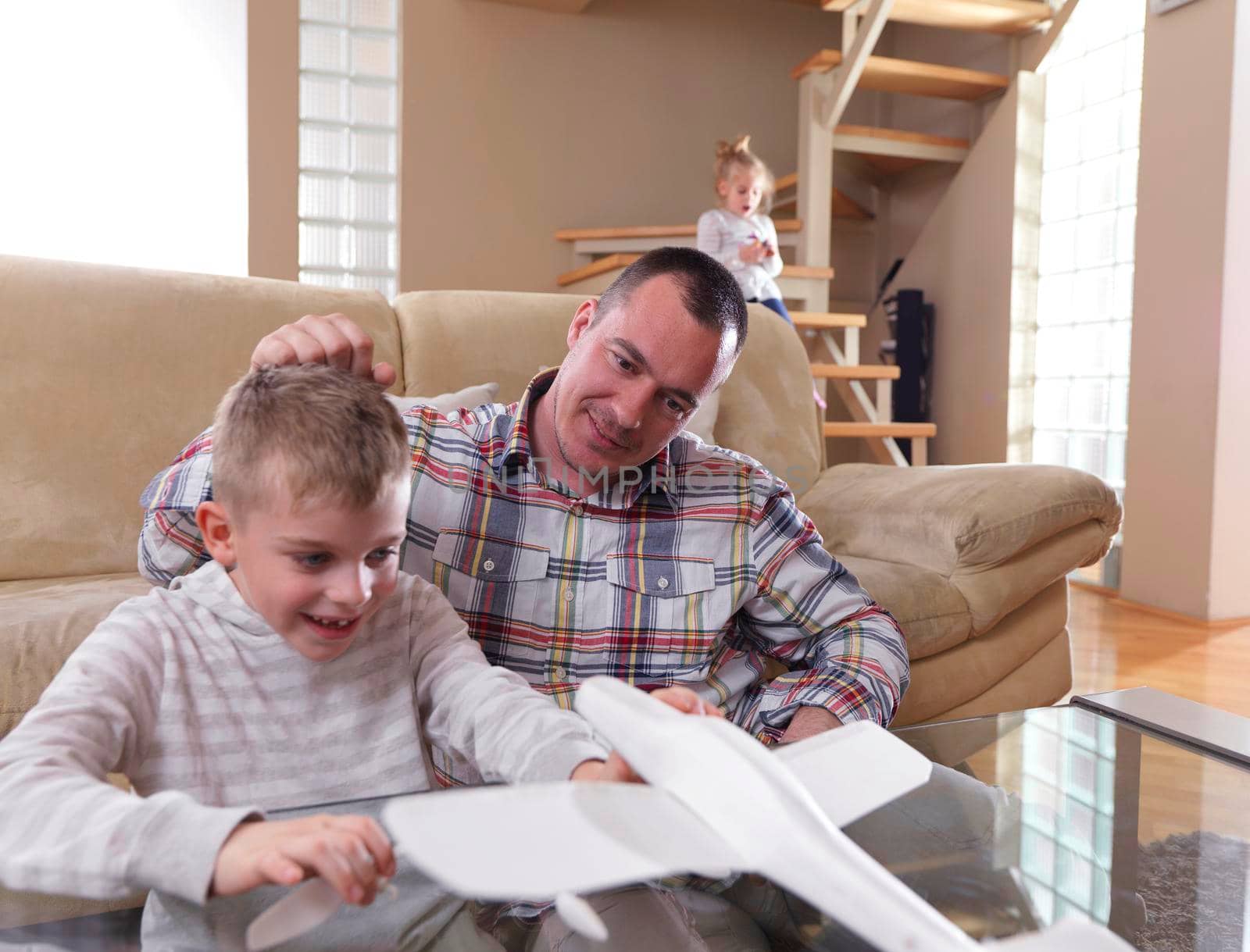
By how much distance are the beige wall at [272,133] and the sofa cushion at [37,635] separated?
104 inches

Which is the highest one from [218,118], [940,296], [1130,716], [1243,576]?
[218,118]

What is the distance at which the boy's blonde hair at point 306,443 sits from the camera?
2.10 feet

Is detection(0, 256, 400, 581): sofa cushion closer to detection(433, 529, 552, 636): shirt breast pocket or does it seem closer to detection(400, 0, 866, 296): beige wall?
detection(433, 529, 552, 636): shirt breast pocket

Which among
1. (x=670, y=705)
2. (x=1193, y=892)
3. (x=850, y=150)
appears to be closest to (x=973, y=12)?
(x=850, y=150)

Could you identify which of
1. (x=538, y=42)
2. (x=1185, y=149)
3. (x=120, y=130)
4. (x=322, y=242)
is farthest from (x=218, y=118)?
(x=1185, y=149)

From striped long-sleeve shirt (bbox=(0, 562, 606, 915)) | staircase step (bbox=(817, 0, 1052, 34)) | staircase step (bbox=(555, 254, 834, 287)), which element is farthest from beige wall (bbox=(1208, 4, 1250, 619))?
striped long-sleeve shirt (bbox=(0, 562, 606, 915))

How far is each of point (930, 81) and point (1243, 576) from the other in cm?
237

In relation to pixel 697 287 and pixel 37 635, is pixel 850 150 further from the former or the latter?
pixel 37 635

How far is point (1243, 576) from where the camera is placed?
126 inches

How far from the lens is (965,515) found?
62.6 inches

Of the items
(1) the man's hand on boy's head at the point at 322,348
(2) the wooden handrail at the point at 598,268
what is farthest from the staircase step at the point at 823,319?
(1) the man's hand on boy's head at the point at 322,348

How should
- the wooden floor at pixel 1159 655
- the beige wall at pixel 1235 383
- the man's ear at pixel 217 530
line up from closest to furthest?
the man's ear at pixel 217 530
the wooden floor at pixel 1159 655
the beige wall at pixel 1235 383

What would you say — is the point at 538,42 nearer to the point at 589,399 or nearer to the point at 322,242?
the point at 322,242

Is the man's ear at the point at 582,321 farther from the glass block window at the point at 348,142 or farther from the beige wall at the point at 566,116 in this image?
the beige wall at the point at 566,116
